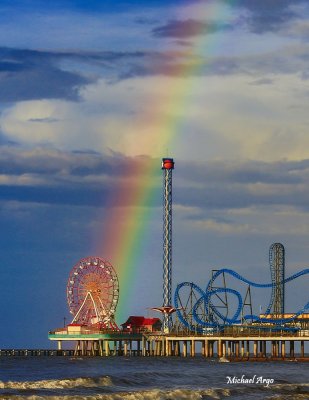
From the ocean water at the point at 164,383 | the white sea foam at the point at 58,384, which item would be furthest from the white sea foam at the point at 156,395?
the white sea foam at the point at 58,384

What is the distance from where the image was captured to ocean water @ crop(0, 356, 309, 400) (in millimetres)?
85250

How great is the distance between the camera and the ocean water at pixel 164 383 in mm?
85250

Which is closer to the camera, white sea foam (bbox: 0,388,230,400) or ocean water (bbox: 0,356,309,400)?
white sea foam (bbox: 0,388,230,400)

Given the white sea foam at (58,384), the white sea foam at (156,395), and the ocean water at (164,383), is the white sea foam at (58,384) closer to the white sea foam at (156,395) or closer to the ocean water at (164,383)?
the ocean water at (164,383)

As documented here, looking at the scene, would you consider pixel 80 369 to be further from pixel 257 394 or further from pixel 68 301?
pixel 68 301

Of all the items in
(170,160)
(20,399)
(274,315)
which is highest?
(170,160)

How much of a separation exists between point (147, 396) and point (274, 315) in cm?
9640

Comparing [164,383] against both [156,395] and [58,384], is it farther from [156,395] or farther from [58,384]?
[156,395]

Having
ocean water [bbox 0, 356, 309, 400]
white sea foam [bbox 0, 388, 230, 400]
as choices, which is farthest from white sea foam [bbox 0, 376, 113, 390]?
white sea foam [bbox 0, 388, 230, 400]

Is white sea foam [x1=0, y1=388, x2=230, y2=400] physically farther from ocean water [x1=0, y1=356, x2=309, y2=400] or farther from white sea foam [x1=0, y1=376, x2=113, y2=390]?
white sea foam [x1=0, y1=376, x2=113, y2=390]

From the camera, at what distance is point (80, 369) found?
131625 mm

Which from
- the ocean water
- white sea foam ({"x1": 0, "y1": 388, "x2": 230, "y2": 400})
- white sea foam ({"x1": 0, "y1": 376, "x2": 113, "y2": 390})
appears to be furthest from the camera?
white sea foam ({"x1": 0, "y1": 376, "x2": 113, "y2": 390})

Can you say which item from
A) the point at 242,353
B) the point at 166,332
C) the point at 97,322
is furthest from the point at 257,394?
the point at 97,322

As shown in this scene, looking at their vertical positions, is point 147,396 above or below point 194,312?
below
